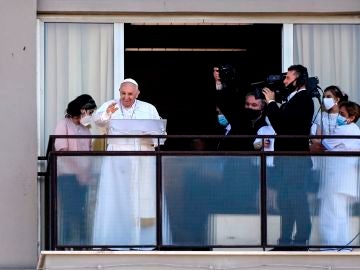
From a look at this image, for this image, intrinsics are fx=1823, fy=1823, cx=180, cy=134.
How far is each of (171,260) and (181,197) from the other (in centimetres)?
69

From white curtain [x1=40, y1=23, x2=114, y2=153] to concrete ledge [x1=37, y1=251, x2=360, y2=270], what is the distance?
2323mm

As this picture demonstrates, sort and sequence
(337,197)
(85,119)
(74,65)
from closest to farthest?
(337,197) < (85,119) < (74,65)

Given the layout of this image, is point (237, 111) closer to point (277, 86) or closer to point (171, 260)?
point (277, 86)

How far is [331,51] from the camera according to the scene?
2022 centimetres

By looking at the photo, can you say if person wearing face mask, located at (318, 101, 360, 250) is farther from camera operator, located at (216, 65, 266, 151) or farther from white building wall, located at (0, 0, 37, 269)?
white building wall, located at (0, 0, 37, 269)

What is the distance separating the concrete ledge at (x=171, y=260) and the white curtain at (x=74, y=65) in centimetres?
232

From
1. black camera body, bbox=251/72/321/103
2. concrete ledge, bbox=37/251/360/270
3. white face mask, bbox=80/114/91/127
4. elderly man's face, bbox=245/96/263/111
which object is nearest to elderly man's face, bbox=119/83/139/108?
white face mask, bbox=80/114/91/127

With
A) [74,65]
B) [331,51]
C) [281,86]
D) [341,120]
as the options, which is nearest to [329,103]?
[341,120]

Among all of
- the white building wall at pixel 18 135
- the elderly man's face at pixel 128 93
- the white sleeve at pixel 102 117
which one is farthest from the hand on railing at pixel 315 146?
the white building wall at pixel 18 135

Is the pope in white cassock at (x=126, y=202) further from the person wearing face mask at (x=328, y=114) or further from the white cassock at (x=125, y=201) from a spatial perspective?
the person wearing face mask at (x=328, y=114)

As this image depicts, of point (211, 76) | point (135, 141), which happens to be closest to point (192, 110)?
point (211, 76)

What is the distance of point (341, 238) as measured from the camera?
724 inches

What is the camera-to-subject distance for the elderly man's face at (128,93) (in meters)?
18.7

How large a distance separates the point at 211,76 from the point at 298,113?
4569mm
